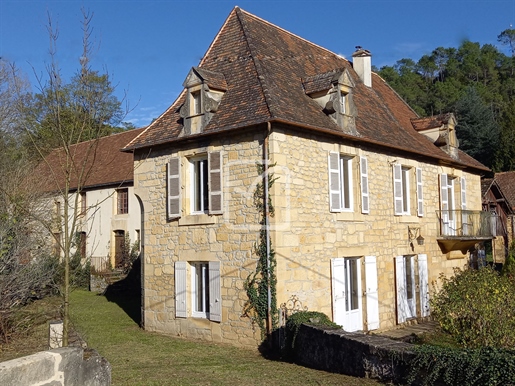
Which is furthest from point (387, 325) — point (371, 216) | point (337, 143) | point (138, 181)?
point (138, 181)

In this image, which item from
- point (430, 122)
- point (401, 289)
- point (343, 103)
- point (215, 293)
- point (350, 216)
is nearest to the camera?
point (215, 293)

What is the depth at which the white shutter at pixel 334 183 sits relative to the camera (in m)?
12.9

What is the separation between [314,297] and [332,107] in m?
4.51

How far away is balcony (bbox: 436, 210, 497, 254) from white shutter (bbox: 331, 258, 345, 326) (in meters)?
5.84

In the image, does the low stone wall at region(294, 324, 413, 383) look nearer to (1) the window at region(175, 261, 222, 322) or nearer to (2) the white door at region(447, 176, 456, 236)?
(1) the window at region(175, 261, 222, 322)

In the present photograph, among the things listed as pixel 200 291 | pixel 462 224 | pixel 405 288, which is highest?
pixel 462 224

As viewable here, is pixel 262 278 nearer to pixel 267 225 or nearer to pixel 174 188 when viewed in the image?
pixel 267 225

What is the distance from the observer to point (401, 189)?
1562 centimetres

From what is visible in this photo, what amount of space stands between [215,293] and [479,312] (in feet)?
18.3

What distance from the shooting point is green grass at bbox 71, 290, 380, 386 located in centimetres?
872

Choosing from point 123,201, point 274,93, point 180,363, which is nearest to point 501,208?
point 123,201

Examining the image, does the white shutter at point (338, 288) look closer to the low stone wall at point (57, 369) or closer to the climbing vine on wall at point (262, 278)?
the climbing vine on wall at point (262, 278)

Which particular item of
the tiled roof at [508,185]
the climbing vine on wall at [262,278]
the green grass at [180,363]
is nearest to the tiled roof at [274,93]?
the climbing vine on wall at [262,278]

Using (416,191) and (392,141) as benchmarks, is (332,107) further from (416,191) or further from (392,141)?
(416,191)
